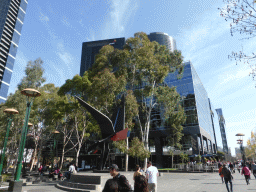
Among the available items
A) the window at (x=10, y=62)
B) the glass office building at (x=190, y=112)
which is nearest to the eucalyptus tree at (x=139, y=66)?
the glass office building at (x=190, y=112)

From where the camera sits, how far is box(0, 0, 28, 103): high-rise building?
68.9m

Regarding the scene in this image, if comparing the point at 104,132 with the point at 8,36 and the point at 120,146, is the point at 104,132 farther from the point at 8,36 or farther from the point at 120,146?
A: the point at 8,36

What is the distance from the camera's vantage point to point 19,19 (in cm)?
8169

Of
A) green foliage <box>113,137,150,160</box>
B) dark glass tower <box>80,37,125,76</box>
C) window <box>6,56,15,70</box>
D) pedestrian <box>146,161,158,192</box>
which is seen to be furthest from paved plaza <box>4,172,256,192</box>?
dark glass tower <box>80,37,125,76</box>

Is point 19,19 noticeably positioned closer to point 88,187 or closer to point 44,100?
point 44,100

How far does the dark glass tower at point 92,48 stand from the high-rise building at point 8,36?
30.6m

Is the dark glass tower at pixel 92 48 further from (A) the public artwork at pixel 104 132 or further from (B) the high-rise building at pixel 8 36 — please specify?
(A) the public artwork at pixel 104 132

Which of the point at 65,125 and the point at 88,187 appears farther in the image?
the point at 65,125

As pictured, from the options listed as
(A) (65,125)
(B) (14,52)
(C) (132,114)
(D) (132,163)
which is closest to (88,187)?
(C) (132,114)

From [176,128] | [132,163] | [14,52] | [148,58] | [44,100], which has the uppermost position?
[14,52]

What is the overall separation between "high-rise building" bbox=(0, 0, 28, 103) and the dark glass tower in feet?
100

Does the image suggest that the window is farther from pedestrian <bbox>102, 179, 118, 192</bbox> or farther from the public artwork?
Answer: pedestrian <bbox>102, 179, 118, 192</bbox>

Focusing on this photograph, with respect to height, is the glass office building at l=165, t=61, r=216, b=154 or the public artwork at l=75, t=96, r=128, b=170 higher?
the glass office building at l=165, t=61, r=216, b=154

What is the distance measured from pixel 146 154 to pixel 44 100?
51.3 feet
